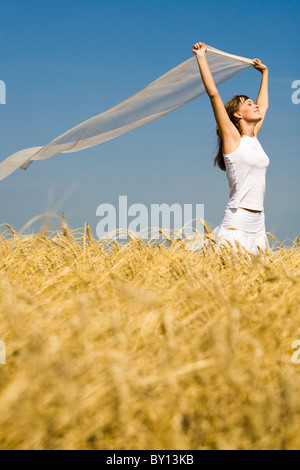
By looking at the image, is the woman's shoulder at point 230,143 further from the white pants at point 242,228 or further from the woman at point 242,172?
the white pants at point 242,228

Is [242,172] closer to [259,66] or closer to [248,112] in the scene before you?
[248,112]

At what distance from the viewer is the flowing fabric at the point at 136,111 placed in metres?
4.36

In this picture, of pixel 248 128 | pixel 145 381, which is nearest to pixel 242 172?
pixel 248 128

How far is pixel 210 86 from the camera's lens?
11.9ft

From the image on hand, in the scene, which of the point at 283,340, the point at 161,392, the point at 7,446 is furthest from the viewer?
the point at 283,340

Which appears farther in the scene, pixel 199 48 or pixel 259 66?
pixel 259 66

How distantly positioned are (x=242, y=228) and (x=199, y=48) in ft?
4.81

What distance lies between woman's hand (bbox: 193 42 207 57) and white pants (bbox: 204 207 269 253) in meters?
1.25

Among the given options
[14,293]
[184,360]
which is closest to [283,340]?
[184,360]

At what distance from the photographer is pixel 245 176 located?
3982 mm

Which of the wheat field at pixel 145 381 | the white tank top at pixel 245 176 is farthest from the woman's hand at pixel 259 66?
the wheat field at pixel 145 381

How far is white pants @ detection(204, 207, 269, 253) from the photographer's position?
3.89 m
